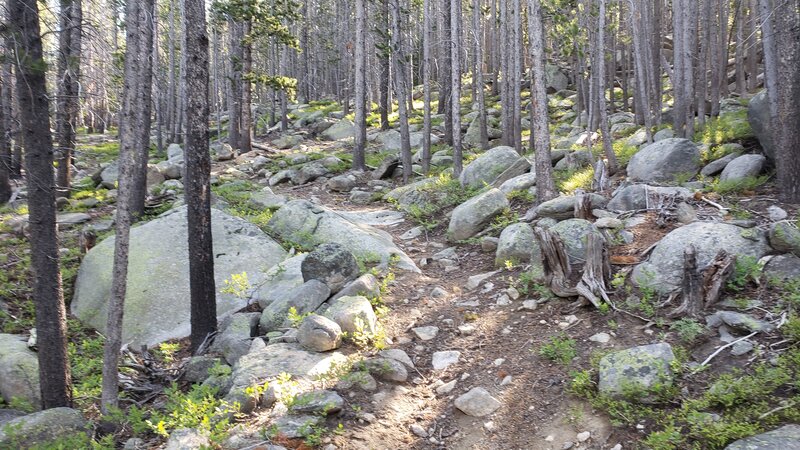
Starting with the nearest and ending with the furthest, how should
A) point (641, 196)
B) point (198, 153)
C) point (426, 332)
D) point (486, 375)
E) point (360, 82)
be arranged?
1. point (486, 375)
2. point (198, 153)
3. point (426, 332)
4. point (641, 196)
5. point (360, 82)

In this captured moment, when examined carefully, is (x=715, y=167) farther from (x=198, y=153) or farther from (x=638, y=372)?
(x=198, y=153)

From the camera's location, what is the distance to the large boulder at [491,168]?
14.5 m

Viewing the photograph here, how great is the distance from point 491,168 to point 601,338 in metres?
8.80

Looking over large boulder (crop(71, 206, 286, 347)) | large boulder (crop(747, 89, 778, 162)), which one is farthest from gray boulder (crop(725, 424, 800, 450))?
large boulder (crop(71, 206, 286, 347))

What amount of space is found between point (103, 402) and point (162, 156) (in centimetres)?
2239

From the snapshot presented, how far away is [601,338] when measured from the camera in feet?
20.6

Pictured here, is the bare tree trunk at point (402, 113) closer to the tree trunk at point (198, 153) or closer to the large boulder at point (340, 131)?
the large boulder at point (340, 131)

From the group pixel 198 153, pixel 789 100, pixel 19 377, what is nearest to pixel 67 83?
pixel 198 153

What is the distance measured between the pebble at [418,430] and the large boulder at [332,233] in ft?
14.4

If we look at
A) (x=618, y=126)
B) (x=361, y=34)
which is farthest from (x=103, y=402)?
(x=618, y=126)

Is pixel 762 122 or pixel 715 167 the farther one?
pixel 715 167

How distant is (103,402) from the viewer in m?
6.48

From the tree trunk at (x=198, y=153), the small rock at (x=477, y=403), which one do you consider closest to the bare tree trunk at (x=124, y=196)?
the tree trunk at (x=198, y=153)

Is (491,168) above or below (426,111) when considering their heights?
below
